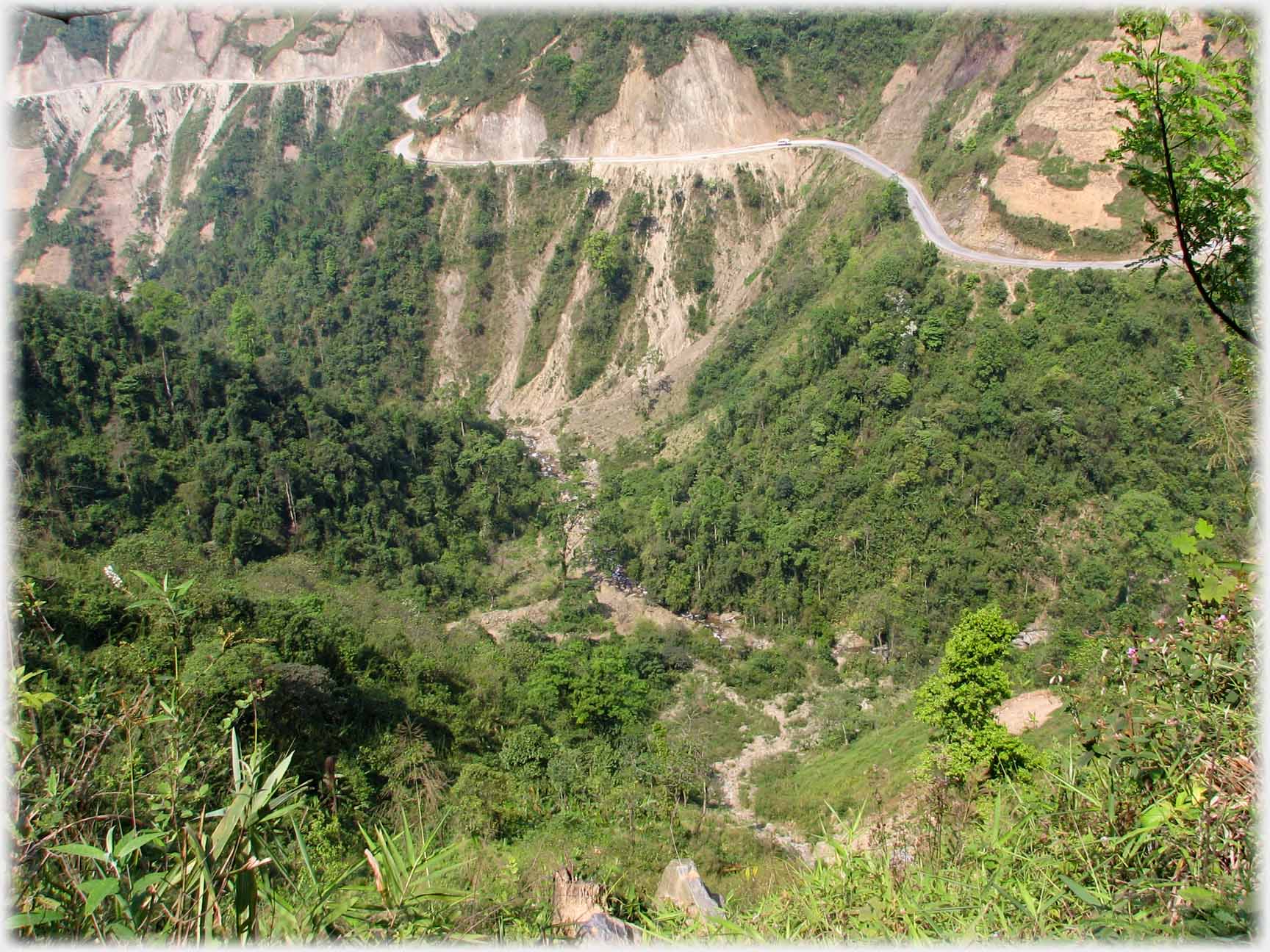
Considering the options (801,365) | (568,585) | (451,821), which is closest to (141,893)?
(451,821)

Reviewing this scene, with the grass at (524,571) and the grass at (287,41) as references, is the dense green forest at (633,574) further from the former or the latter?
the grass at (287,41)

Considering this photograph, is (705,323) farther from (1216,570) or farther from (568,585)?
(1216,570)

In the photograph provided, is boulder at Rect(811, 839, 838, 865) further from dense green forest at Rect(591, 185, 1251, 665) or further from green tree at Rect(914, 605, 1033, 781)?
dense green forest at Rect(591, 185, 1251, 665)

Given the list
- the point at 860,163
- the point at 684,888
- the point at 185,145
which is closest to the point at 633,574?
the point at 684,888

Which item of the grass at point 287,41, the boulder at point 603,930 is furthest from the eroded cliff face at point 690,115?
the boulder at point 603,930

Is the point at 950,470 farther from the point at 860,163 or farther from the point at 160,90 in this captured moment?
the point at 160,90

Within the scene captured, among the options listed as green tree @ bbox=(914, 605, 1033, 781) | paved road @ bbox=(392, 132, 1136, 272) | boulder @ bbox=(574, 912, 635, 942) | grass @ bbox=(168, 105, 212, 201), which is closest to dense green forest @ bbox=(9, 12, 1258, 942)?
green tree @ bbox=(914, 605, 1033, 781)
